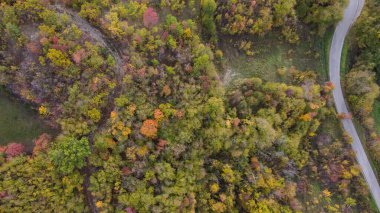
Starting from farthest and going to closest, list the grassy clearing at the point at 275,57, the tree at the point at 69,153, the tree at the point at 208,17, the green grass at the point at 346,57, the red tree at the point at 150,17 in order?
the green grass at the point at 346,57 < the grassy clearing at the point at 275,57 < the tree at the point at 208,17 < the red tree at the point at 150,17 < the tree at the point at 69,153

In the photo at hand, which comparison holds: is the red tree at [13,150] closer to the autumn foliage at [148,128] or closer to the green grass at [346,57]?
the autumn foliage at [148,128]

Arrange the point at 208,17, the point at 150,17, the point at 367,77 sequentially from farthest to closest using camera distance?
the point at 367,77 < the point at 208,17 < the point at 150,17

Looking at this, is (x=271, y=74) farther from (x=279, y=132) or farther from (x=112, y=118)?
(x=112, y=118)

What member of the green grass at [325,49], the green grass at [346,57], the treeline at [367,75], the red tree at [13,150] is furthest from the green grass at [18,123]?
the green grass at [346,57]

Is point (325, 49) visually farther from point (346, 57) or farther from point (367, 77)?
point (367, 77)

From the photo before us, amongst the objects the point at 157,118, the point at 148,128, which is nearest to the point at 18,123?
the point at 148,128

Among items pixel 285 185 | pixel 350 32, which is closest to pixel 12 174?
pixel 285 185

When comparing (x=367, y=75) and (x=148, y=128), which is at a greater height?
(x=367, y=75)
